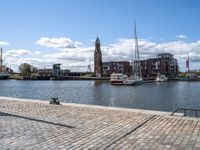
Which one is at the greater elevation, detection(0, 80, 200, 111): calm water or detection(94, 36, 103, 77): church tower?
detection(94, 36, 103, 77): church tower

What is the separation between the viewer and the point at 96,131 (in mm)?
11727

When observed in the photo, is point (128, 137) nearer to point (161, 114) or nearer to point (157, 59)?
point (161, 114)

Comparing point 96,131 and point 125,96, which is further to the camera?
point 125,96

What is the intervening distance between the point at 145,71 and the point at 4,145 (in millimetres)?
184592

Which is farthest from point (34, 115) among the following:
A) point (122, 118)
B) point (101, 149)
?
point (101, 149)

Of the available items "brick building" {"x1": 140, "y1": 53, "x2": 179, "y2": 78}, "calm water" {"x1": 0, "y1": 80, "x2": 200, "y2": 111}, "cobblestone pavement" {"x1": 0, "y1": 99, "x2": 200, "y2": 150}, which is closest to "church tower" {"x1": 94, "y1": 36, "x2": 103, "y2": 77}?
"brick building" {"x1": 140, "y1": 53, "x2": 179, "y2": 78}

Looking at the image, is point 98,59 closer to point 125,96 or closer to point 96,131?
point 125,96

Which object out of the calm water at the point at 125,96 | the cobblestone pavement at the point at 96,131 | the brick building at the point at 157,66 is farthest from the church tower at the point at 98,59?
the cobblestone pavement at the point at 96,131

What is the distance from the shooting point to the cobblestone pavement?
9742 millimetres

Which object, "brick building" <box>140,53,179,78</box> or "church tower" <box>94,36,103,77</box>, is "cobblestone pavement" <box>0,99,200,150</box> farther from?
"church tower" <box>94,36,103,77</box>

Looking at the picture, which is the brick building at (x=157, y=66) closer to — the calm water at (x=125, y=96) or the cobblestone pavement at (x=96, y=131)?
the calm water at (x=125, y=96)

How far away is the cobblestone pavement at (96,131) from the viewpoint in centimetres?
974

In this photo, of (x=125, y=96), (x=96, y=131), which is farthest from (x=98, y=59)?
(x=96, y=131)

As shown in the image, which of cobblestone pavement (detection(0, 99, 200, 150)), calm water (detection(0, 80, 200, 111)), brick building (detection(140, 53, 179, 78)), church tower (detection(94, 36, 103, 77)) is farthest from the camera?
church tower (detection(94, 36, 103, 77))
